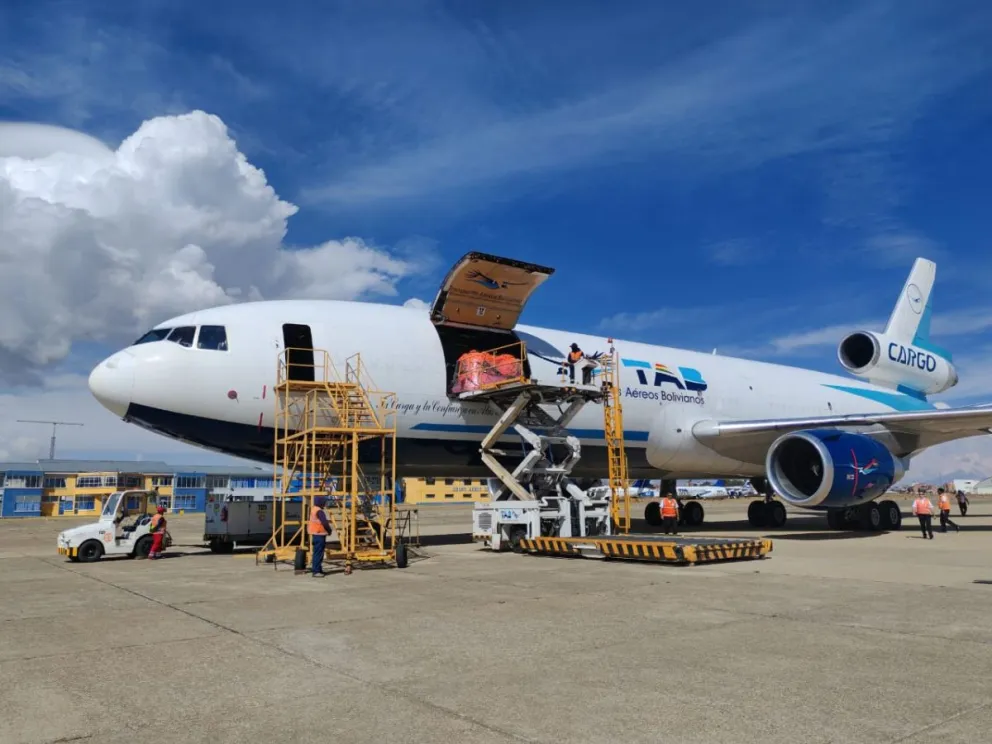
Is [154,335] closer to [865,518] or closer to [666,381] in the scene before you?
[666,381]

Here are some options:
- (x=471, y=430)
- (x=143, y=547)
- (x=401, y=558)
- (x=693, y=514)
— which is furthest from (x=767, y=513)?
(x=143, y=547)

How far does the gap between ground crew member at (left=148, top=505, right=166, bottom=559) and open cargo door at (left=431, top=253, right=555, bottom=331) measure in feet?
23.6

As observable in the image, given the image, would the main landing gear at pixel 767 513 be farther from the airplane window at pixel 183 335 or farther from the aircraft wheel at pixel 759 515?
the airplane window at pixel 183 335

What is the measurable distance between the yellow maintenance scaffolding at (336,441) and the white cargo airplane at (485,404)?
298 millimetres

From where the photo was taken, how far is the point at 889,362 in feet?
85.6

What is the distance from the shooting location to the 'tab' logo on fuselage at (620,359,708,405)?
19.7 metres

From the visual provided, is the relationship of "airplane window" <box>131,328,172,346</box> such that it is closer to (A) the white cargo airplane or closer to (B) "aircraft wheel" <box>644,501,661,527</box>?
(A) the white cargo airplane

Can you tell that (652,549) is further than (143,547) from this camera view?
No

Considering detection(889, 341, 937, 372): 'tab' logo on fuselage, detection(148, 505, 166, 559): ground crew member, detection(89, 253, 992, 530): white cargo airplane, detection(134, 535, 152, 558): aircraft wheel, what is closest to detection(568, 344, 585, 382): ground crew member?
detection(89, 253, 992, 530): white cargo airplane

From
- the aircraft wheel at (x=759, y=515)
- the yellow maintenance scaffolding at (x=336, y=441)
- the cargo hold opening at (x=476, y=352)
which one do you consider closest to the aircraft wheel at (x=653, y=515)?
the aircraft wheel at (x=759, y=515)

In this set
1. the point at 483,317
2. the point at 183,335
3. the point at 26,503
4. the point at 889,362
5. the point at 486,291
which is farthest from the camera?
the point at 26,503

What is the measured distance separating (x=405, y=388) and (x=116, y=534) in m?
6.61

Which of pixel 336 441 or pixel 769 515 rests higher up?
pixel 336 441

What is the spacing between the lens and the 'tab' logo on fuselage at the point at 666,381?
1972cm
